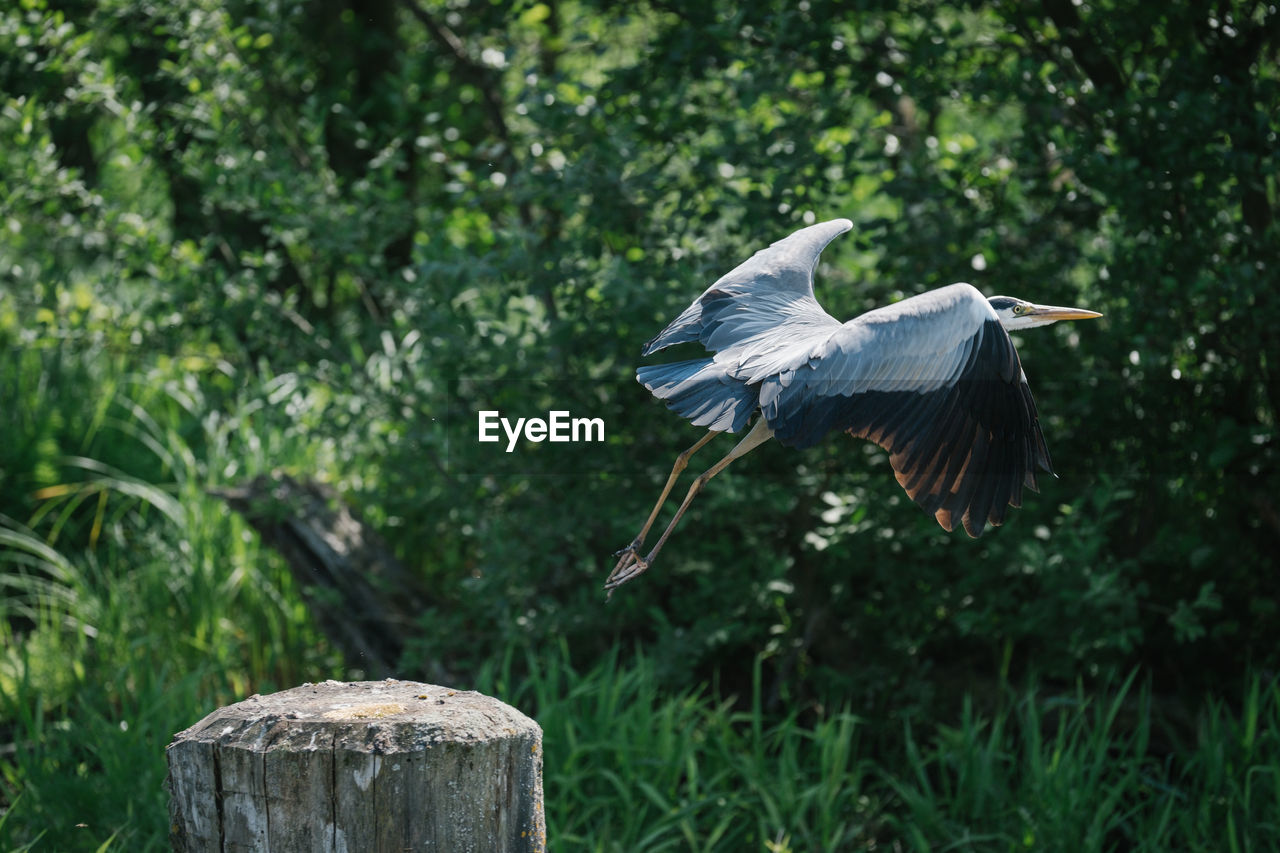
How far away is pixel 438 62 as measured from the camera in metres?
6.13

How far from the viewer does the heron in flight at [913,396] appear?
2.44 m

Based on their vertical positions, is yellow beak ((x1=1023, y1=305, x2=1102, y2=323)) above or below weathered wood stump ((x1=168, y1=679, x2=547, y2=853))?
above

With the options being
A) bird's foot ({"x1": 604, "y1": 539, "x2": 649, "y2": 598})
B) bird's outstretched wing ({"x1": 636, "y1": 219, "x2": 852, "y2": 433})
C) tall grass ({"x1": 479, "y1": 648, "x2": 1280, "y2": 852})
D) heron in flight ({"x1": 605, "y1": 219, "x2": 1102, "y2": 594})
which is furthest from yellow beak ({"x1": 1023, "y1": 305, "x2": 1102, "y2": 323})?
tall grass ({"x1": 479, "y1": 648, "x2": 1280, "y2": 852})

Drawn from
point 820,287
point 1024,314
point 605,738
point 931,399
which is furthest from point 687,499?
point 820,287

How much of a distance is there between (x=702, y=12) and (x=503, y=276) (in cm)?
133

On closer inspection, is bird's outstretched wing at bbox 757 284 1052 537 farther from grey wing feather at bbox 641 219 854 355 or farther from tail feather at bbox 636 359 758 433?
grey wing feather at bbox 641 219 854 355

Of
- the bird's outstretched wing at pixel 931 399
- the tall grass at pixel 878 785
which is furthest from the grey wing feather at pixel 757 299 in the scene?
the tall grass at pixel 878 785

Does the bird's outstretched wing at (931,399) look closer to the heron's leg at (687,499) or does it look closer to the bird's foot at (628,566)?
the heron's leg at (687,499)

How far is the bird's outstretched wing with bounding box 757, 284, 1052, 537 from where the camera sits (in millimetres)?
2439

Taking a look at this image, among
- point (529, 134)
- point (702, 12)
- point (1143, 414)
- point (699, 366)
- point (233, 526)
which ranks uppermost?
point (702, 12)

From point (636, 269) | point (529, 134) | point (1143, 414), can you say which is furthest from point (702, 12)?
point (1143, 414)

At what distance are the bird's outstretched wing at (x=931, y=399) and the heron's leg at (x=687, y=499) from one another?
14 cm

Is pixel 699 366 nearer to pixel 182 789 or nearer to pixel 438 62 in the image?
pixel 182 789

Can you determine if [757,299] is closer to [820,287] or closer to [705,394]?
[705,394]
